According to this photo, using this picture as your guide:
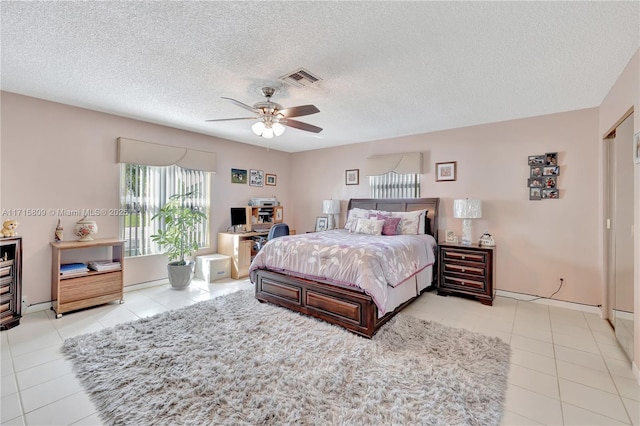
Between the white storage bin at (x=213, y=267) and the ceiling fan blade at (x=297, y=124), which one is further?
the white storage bin at (x=213, y=267)

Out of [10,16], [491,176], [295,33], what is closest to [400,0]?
[295,33]

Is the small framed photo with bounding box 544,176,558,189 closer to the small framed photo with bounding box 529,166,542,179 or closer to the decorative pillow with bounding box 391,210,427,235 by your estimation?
the small framed photo with bounding box 529,166,542,179

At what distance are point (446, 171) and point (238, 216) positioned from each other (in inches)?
154

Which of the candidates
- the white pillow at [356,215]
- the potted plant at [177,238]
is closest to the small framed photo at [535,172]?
the white pillow at [356,215]

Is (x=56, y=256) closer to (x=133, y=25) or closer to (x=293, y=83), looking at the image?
(x=133, y=25)

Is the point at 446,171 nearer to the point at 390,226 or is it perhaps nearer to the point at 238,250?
the point at 390,226

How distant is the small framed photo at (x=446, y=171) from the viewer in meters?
4.52

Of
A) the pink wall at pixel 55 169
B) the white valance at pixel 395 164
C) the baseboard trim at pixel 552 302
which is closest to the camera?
the pink wall at pixel 55 169

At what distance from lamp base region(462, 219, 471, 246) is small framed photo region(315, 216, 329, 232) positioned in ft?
8.52

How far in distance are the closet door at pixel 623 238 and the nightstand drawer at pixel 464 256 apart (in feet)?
4.10

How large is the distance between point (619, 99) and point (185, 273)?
5.71 metres

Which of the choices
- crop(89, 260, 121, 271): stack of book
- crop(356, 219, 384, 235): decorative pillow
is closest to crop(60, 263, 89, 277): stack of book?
crop(89, 260, 121, 271): stack of book

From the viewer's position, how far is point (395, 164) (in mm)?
5047

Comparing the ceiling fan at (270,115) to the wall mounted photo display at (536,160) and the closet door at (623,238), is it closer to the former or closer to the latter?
the closet door at (623,238)
